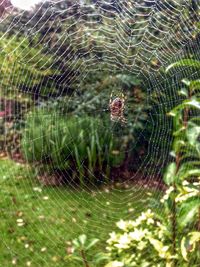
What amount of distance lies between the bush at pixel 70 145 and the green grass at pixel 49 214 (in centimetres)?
19

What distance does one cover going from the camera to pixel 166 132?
4.16 metres

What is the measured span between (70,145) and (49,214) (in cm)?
66

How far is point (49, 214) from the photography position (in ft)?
12.2

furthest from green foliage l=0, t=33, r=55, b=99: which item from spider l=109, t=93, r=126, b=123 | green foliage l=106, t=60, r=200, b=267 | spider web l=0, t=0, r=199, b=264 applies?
green foliage l=106, t=60, r=200, b=267

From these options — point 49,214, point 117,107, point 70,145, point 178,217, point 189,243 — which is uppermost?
point 117,107

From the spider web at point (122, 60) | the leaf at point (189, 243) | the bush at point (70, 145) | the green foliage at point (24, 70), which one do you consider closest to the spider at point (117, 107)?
the spider web at point (122, 60)

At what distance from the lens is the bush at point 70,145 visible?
13.3ft

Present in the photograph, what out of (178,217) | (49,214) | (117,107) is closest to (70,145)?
(49,214)

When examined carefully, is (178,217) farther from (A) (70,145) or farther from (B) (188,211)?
(A) (70,145)

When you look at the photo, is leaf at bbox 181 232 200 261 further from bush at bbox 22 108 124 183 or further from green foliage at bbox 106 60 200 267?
bush at bbox 22 108 124 183

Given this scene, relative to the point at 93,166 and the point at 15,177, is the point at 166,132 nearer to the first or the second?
the point at 93,166

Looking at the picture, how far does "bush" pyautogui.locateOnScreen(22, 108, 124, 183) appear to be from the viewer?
13.3ft

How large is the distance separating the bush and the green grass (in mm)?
189

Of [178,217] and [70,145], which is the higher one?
[70,145]
